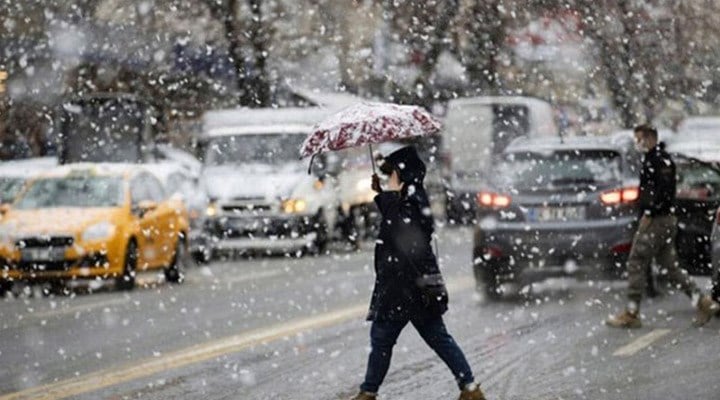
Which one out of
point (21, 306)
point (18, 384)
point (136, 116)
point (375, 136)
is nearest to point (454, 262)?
point (21, 306)

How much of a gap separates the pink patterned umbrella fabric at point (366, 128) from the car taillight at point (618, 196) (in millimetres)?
6637

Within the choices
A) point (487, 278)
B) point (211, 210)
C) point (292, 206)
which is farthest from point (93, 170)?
point (487, 278)

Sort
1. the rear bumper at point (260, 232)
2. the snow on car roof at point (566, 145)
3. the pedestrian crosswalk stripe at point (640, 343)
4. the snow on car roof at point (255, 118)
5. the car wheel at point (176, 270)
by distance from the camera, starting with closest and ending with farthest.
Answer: the pedestrian crosswalk stripe at point (640, 343), the snow on car roof at point (566, 145), the car wheel at point (176, 270), the rear bumper at point (260, 232), the snow on car roof at point (255, 118)

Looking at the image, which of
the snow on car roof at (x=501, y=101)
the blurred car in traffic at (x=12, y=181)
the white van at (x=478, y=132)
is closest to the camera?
the blurred car in traffic at (x=12, y=181)

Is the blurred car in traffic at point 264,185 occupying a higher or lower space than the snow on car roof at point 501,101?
lower

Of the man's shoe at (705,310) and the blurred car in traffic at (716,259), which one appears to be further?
the blurred car in traffic at (716,259)

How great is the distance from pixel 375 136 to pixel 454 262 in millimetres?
12711

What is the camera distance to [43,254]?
691 inches

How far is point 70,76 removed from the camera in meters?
35.8

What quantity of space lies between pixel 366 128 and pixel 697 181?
29.1 ft

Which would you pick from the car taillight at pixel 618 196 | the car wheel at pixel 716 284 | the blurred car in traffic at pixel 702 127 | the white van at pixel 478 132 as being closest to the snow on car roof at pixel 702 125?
the blurred car in traffic at pixel 702 127

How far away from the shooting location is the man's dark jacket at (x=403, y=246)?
8523 mm

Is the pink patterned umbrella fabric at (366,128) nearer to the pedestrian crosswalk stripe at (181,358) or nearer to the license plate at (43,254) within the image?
the pedestrian crosswalk stripe at (181,358)

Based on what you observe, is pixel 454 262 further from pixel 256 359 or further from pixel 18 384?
pixel 18 384
